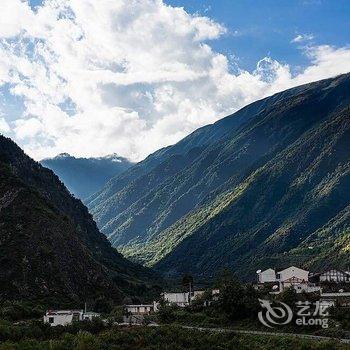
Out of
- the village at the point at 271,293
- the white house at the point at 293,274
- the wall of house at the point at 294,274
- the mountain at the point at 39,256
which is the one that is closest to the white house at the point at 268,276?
the village at the point at 271,293

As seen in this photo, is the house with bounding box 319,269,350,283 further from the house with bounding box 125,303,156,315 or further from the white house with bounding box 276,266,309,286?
the house with bounding box 125,303,156,315

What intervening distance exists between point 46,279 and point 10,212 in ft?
80.5

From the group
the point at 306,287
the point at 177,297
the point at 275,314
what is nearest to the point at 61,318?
the point at 275,314

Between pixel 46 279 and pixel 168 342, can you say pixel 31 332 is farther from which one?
pixel 46 279

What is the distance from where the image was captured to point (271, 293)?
10456 cm

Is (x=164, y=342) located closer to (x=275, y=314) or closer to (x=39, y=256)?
(x=275, y=314)

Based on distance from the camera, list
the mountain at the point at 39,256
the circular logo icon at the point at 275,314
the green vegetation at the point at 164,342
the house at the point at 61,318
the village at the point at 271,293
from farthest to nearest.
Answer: the mountain at the point at 39,256, the village at the point at 271,293, the house at the point at 61,318, the circular logo icon at the point at 275,314, the green vegetation at the point at 164,342

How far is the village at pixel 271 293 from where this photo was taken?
292 ft

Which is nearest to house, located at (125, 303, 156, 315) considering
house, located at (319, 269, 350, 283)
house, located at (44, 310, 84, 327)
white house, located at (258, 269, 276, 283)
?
house, located at (44, 310, 84, 327)

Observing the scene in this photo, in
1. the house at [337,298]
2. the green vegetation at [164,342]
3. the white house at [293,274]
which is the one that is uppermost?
the white house at [293,274]

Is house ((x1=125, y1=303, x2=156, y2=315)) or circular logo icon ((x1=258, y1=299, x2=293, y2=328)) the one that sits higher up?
house ((x1=125, y1=303, x2=156, y2=315))

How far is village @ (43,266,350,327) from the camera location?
292 feet

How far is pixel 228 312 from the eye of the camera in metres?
91.1

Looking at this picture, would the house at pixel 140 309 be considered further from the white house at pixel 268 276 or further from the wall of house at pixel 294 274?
the white house at pixel 268 276
